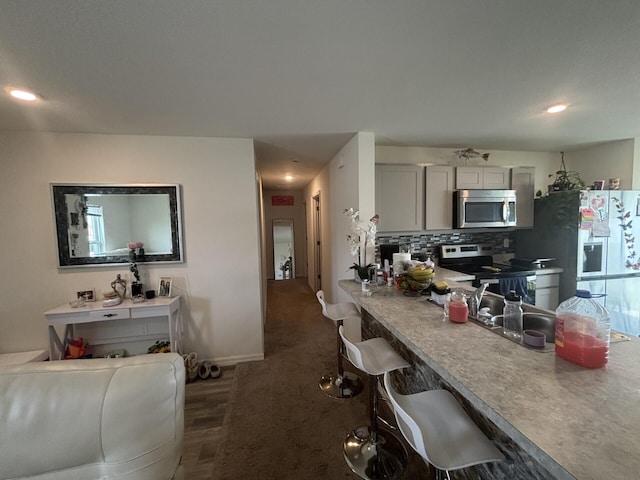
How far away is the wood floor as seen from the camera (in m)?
1.66

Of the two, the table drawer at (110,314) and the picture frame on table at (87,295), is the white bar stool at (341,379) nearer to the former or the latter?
the table drawer at (110,314)

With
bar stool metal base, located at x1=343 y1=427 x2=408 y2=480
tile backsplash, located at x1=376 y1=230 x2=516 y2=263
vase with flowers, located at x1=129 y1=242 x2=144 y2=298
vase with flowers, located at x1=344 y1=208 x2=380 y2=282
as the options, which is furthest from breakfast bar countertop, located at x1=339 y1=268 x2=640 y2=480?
vase with flowers, located at x1=129 y1=242 x2=144 y2=298

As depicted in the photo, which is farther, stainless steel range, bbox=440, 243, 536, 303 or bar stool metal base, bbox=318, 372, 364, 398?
stainless steel range, bbox=440, 243, 536, 303

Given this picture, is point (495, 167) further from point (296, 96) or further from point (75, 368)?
point (75, 368)

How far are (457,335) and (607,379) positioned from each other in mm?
487

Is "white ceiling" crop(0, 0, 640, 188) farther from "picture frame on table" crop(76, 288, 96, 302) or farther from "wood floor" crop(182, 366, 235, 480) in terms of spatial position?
"wood floor" crop(182, 366, 235, 480)

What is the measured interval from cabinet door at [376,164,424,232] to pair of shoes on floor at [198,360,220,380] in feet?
7.55

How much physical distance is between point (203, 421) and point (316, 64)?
8.58 feet

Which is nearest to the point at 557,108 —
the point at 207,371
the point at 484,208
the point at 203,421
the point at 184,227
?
the point at 484,208

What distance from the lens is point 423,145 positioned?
10.4 feet

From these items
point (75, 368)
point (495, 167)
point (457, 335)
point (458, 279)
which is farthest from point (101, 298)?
point (495, 167)

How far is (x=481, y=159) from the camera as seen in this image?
135 inches

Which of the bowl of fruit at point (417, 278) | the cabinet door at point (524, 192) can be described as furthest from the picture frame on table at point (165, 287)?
the cabinet door at point (524, 192)

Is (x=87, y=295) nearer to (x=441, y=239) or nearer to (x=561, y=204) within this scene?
(x=441, y=239)
